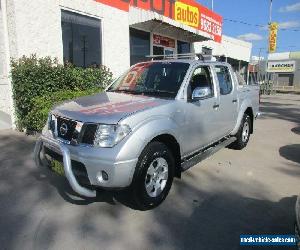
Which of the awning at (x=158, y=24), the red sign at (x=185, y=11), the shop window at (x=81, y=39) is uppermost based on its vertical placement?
the red sign at (x=185, y=11)

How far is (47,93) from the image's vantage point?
8109 mm

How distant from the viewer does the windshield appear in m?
4.86

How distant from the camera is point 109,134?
12.0 ft

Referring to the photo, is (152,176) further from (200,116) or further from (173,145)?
(200,116)

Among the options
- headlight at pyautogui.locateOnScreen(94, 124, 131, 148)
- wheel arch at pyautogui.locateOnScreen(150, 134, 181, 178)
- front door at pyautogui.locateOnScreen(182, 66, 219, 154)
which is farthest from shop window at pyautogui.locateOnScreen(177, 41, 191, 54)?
headlight at pyautogui.locateOnScreen(94, 124, 131, 148)

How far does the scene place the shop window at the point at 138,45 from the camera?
13058mm

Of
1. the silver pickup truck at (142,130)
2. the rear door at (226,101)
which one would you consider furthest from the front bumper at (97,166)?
the rear door at (226,101)

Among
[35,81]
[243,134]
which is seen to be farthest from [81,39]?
[243,134]

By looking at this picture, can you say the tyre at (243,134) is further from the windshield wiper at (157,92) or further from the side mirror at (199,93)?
the windshield wiper at (157,92)

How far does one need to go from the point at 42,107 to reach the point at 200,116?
160 inches

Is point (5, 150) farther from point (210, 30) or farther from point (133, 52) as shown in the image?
point (210, 30)

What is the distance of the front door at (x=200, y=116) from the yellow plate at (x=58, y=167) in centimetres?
171

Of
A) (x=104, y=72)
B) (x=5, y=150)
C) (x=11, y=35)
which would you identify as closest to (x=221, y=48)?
(x=104, y=72)

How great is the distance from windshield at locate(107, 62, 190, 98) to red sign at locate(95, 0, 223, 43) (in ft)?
19.5
